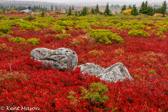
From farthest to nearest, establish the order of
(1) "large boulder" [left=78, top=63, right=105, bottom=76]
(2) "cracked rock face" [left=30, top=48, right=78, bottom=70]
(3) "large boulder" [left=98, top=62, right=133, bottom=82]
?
(1) "large boulder" [left=78, top=63, right=105, bottom=76], (2) "cracked rock face" [left=30, top=48, right=78, bottom=70], (3) "large boulder" [left=98, top=62, right=133, bottom=82]

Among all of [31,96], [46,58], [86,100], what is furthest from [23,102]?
[46,58]

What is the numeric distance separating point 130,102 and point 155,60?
7.54 meters

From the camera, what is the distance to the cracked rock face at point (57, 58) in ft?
25.3

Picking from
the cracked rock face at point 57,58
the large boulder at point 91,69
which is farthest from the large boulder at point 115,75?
the cracked rock face at point 57,58

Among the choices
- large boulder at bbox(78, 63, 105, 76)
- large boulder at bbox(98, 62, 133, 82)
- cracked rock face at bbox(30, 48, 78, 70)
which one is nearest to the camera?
large boulder at bbox(98, 62, 133, 82)

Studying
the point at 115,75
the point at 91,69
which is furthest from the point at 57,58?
the point at 115,75

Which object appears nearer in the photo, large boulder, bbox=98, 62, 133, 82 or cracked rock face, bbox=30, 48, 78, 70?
large boulder, bbox=98, 62, 133, 82

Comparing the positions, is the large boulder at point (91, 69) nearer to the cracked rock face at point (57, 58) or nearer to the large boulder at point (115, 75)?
the cracked rock face at point (57, 58)

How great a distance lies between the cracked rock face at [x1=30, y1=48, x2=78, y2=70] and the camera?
7703 mm

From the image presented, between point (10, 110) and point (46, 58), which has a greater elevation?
point (46, 58)

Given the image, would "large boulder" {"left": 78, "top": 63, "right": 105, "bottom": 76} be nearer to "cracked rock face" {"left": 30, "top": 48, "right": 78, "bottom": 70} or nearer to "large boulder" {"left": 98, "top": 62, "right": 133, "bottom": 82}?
"cracked rock face" {"left": 30, "top": 48, "right": 78, "bottom": 70}

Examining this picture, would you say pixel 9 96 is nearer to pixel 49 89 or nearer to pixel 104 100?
pixel 49 89

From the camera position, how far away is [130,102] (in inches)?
189

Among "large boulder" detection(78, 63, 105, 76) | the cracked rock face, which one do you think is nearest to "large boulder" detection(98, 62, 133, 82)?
"large boulder" detection(78, 63, 105, 76)
